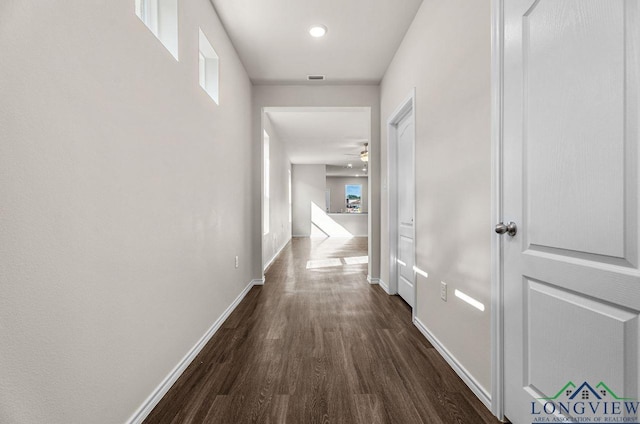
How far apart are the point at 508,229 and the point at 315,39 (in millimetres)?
2547

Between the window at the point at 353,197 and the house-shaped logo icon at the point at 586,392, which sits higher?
the window at the point at 353,197

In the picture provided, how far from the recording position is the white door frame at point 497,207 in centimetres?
144

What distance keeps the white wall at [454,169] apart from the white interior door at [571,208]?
0.19 m

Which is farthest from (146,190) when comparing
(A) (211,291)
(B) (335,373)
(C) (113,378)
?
(B) (335,373)

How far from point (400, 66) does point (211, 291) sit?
2.75 meters

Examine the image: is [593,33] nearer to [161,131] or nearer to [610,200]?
[610,200]

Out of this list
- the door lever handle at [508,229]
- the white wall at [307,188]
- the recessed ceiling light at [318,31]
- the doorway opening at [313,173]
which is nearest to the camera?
the door lever handle at [508,229]

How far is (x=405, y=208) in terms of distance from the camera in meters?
3.22

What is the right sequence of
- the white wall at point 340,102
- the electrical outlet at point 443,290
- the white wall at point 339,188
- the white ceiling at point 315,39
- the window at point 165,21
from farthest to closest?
the white wall at point 339,188
the white wall at point 340,102
the white ceiling at point 315,39
the electrical outlet at point 443,290
the window at point 165,21

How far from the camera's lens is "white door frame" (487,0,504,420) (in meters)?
1.44

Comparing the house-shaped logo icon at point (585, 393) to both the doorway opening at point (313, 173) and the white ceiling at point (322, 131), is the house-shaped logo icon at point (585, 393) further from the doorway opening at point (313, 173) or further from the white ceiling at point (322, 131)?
the white ceiling at point (322, 131)

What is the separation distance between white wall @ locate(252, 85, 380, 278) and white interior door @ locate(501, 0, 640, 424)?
103 inches

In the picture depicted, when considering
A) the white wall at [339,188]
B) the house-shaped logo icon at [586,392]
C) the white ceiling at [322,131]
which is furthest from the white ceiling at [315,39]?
the white wall at [339,188]

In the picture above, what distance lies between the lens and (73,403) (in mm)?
1030
